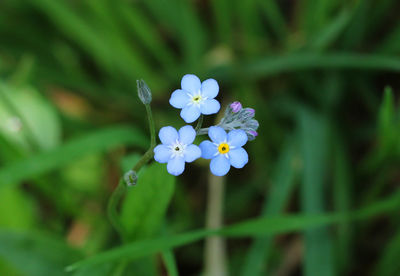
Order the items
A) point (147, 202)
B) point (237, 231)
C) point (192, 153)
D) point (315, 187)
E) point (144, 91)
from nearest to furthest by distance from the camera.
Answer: point (192, 153)
point (144, 91)
point (147, 202)
point (237, 231)
point (315, 187)

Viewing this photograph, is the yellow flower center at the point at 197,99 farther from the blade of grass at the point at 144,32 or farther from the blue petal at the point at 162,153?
the blade of grass at the point at 144,32

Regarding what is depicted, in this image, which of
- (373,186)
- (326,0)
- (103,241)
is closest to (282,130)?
(373,186)

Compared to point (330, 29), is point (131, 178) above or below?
below

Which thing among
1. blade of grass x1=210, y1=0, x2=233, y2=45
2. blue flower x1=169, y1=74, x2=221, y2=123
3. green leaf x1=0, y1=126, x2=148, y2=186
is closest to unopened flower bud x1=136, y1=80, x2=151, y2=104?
blue flower x1=169, y1=74, x2=221, y2=123

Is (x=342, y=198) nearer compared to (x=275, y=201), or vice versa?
(x=275, y=201)

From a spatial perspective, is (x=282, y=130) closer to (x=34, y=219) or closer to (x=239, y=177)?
(x=239, y=177)

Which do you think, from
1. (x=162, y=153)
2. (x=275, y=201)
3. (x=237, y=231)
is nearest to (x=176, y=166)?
(x=162, y=153)

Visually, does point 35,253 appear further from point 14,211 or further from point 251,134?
point 251,134
